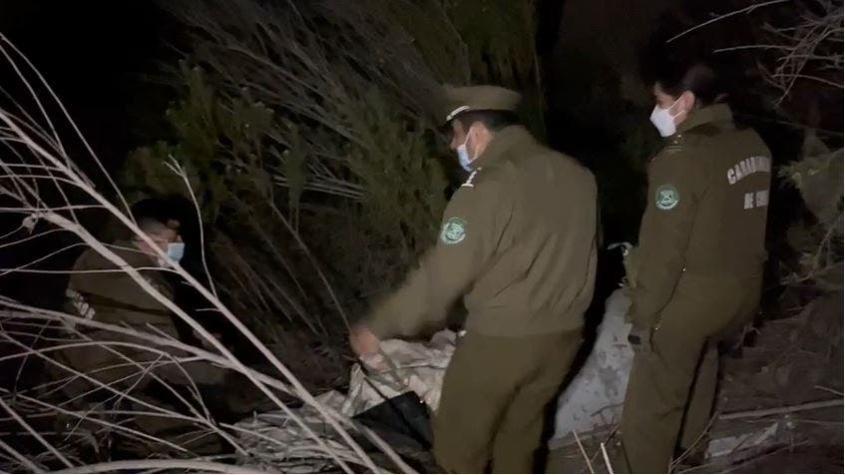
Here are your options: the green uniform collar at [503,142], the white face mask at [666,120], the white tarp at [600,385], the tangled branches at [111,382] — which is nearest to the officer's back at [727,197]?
the white face mask at [666,120]

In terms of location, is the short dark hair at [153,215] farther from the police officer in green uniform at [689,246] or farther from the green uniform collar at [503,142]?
the police officer in green uniform at [689,246]

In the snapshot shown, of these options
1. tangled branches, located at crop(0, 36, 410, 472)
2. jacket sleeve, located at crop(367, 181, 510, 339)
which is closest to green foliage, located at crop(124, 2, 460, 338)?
tangled branches, located at crop(0, 36, 410, 472)

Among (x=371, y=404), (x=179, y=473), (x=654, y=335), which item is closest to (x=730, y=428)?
(x=654, y=335)

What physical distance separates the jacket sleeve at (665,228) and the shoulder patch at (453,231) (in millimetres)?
674

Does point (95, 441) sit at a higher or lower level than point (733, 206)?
lower

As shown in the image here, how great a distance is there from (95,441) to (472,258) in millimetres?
1590

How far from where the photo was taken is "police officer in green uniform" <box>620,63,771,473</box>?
3.03 m

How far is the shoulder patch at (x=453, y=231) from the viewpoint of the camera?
9.16 feet

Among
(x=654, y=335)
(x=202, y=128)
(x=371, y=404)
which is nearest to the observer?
(x=654, y=335)

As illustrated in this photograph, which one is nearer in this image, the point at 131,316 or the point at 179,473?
the point at 179,473

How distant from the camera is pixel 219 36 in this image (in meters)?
5.80

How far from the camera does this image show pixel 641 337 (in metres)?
3.22

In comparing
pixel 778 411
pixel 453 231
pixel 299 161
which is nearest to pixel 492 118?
pixel 453 231

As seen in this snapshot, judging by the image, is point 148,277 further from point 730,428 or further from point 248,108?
point 730,428
